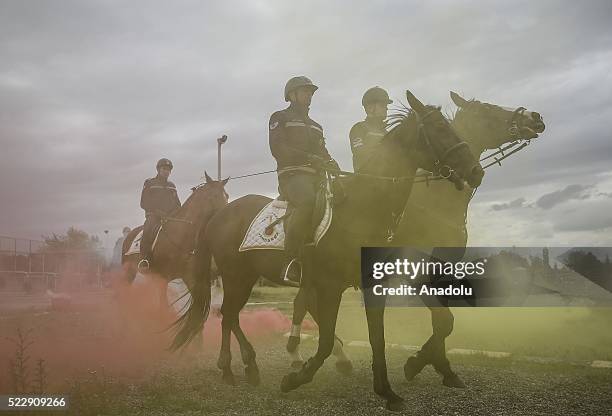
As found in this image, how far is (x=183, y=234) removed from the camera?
42.4 ft

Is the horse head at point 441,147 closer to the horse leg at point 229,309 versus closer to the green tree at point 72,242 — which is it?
the horse leg at point 229,309

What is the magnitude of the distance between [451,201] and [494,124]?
5.31ft

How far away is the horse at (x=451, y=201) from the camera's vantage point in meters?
8.36

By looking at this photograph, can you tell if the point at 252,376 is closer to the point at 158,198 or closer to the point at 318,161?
the point at 318,161

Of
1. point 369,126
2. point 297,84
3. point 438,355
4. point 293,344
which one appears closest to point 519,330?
point 438,355

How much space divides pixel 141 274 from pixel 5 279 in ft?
84.1

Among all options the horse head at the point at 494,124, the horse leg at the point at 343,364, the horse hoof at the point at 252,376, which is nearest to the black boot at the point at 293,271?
the horse hoof at the point at 252,376

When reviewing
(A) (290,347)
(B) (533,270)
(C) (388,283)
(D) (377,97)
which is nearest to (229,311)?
(A) (290,347)

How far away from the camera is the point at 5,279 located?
1350 inches

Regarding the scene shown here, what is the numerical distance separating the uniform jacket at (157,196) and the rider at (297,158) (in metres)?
6.58

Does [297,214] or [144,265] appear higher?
[297,214]

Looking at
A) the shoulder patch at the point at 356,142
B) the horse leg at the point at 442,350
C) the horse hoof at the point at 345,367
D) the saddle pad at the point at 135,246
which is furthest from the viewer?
the saddle pad at the point at 135,246

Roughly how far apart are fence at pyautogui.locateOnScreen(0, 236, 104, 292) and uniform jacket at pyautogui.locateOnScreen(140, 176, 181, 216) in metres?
19.2

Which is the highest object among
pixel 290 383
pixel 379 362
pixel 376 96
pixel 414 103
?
pixel 376 96
